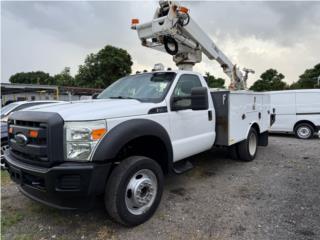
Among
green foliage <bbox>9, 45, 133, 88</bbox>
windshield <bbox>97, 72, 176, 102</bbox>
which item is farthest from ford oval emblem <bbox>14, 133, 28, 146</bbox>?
green foliage <bbox>9, 45, 133, 88</bbox>

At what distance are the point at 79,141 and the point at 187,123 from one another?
1.83 metres

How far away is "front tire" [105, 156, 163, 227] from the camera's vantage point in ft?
8.99

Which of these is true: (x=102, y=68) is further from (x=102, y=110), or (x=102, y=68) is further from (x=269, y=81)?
(x=102, y=110)

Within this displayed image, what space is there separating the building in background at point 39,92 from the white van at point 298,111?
51.6 ft

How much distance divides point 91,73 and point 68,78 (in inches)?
368

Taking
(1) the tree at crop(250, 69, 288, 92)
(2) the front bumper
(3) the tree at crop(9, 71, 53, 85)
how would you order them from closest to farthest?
1. (2) the front bumper
2. (1) the tree at crop(250, 69, 288, 92)
3. (3) the tree at crop(9, 71, 53, 85)

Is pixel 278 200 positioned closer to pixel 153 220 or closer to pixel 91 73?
pixel 153 220

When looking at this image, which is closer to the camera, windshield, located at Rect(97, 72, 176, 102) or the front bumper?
the front bumper

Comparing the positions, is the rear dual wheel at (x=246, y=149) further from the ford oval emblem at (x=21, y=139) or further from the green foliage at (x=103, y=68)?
the green foliage at (x=103, y=68)

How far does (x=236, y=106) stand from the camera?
4.93m

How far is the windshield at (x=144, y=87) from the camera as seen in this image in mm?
3631

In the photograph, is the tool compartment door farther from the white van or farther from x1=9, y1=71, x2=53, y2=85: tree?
x1=9, y1=71, x2=53, y2=85: tree

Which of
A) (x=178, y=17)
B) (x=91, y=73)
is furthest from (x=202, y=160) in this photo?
(x=91, y=73)

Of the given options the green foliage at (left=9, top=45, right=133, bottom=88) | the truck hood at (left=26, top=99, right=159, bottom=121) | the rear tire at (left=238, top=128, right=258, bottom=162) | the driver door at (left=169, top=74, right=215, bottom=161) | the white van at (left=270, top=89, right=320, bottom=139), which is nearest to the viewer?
the truck hood at (left=26, top=99, right=159, bottom=121)
